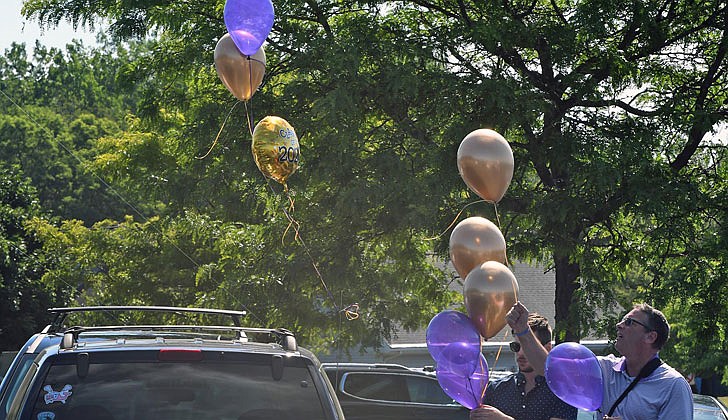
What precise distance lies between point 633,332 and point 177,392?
2.09m

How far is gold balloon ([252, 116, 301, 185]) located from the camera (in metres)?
9.48

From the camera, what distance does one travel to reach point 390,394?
12.6 meters

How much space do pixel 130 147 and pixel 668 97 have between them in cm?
1117

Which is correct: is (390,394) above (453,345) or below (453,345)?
below

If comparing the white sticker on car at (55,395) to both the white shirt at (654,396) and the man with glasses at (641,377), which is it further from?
the white shirt at (654,396)

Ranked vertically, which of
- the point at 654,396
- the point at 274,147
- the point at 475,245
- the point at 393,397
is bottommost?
the point at 393,397

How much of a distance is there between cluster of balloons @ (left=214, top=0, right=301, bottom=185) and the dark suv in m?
4.76

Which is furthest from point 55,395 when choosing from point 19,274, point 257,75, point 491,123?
point 19,274

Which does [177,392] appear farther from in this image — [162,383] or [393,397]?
[393,397]

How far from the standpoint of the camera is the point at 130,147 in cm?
2025

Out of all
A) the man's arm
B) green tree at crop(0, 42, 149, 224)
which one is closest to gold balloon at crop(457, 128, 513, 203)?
the man's arm

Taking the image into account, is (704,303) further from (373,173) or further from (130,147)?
(130,147)

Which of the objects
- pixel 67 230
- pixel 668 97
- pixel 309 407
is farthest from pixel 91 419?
pixel 67 230

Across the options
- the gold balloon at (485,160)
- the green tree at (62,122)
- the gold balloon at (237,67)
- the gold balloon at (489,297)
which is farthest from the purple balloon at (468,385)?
the green tree at (62,122)
